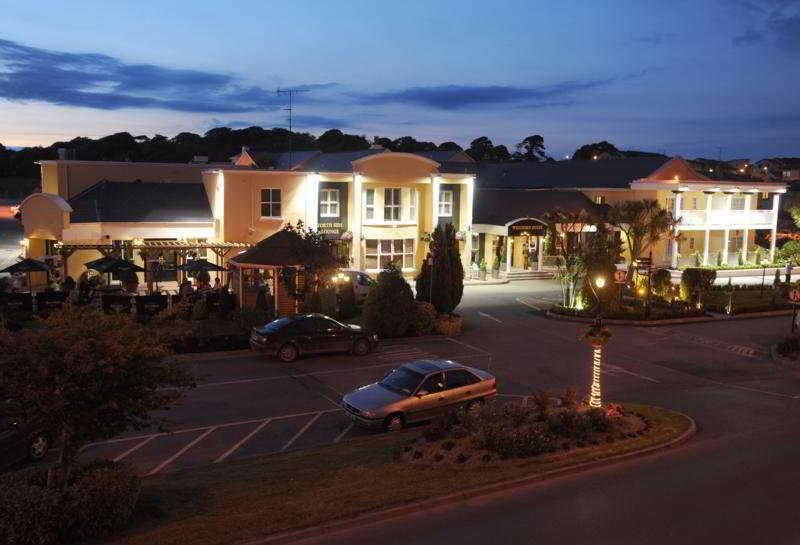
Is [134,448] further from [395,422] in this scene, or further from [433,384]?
[433,384]

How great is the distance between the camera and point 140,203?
36.2m

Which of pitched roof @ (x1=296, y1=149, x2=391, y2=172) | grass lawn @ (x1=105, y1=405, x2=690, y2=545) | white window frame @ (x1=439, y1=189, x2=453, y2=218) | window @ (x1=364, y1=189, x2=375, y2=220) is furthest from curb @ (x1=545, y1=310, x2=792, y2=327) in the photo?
grass lawn @ (x1=105, y1=405, x2=690, y2=545)

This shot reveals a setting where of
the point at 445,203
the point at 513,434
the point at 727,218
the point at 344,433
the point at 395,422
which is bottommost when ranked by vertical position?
the point at 344,433

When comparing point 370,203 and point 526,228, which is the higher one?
point 370,203

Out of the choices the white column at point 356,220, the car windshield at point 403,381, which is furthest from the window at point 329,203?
the car windshield at point 403,381

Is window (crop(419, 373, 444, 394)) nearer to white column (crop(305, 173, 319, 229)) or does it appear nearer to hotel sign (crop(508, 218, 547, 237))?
white column (crop(305, 173, 319, 229))

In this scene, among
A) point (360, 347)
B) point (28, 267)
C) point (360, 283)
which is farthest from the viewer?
point (360, 283)

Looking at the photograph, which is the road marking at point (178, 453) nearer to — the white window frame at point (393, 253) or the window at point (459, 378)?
the window at point (459, 378)

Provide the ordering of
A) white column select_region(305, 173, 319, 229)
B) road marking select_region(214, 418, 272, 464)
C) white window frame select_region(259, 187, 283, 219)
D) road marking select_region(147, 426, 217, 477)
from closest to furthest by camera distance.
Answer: road marking select_region(147, 426, 217, 477) → road marking select_region(214, 418, 272, 464) → white window frame select_region(259, 187, 283, 219) → white column select_region(305, 173, 319, 229)

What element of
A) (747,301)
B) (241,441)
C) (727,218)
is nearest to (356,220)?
(747,301)

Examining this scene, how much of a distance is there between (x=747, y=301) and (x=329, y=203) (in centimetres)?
2134

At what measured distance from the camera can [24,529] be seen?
9.02 m

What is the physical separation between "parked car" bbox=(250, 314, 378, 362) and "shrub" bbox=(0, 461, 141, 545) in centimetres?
1238

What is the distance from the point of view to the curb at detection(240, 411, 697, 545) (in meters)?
9.98
